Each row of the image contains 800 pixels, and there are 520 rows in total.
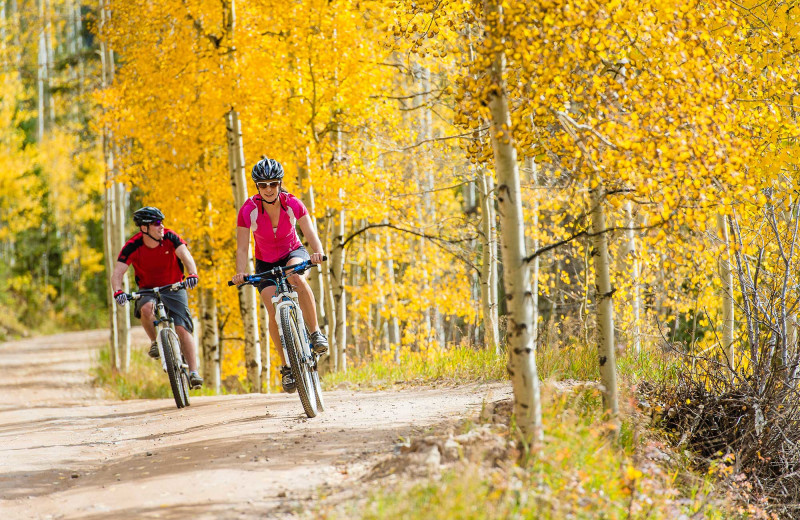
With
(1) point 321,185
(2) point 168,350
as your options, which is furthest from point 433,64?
(2) point 168,350

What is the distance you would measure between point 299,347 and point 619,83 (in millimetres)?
3263

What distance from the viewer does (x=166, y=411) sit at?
8.86 metres

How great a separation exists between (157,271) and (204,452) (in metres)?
3.58

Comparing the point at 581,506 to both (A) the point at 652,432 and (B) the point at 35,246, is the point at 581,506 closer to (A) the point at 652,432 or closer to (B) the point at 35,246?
(A) the point at 652,432

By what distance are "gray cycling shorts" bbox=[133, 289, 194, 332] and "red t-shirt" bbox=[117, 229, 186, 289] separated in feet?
0.53

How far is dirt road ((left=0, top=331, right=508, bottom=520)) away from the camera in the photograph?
4.49m

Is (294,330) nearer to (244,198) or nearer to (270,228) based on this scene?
(270,228)

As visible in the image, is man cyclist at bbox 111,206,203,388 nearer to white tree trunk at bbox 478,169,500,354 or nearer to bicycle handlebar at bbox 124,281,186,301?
Answer: bicycle handlebar at bbox 124,281,186,301

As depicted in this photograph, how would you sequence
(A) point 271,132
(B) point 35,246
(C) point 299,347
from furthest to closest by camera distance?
(B) point 35,246 < (A) point 271,132 < (C) point 299,347

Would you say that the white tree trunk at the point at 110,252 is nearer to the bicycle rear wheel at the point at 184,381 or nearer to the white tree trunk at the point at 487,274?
the bicycle rear wheel at the point at 184,381

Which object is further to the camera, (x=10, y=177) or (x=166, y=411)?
(x=10, y=177)

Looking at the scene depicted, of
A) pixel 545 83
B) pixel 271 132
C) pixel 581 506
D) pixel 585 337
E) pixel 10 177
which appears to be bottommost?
pixel 581 506

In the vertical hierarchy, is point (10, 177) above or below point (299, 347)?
above

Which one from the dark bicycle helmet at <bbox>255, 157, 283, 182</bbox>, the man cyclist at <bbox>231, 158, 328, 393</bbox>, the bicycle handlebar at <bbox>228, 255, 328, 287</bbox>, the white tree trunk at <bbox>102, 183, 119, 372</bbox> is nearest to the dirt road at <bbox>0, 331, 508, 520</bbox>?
the man cyclist at <bbox>231, 158, 328, 393</bbox>
